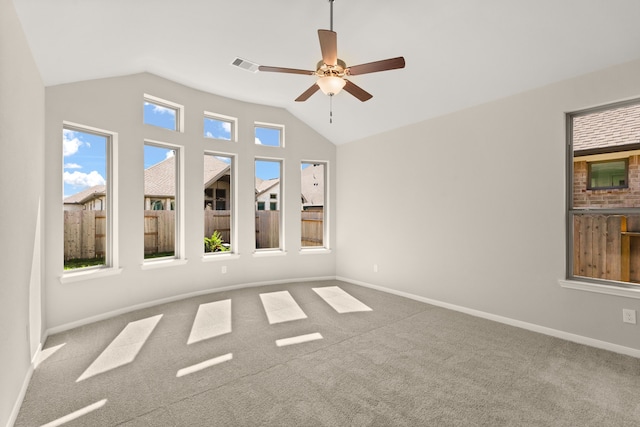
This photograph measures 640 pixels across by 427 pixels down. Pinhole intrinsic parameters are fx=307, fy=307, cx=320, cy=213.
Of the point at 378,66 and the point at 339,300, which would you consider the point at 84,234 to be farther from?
the point at 378,66

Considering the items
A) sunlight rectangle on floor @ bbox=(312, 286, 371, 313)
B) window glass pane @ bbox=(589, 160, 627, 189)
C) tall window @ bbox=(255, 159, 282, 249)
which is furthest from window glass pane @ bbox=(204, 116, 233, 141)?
window glass pane @ bbox=(589, 160, 627, 189)

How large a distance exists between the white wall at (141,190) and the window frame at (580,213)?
3.76 meters

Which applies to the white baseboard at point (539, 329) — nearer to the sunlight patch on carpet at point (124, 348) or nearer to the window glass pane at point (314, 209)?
the window glass pane at point (314, 209)

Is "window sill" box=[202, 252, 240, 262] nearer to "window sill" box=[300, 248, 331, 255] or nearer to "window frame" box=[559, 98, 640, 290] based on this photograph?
"window sill" box=[300, 248, 331, 255]

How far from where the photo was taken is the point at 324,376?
2508 mm

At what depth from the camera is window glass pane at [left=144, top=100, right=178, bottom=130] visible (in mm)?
4391

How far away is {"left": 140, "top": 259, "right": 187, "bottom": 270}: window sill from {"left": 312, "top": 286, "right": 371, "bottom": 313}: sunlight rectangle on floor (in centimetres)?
219

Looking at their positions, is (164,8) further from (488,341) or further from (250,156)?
(488,341)

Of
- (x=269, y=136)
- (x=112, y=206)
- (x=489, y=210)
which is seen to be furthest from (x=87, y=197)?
(x=489, y=210)

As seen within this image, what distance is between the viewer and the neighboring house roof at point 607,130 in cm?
302

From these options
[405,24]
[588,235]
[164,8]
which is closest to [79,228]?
[164,8]

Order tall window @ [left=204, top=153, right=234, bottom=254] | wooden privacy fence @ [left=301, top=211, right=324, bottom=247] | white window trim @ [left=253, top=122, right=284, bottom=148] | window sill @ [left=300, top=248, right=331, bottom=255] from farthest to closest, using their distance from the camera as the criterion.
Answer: wooden privacy fence @ [left=301, top=211, right=324, bottom=247], window sill @ [left=300, top=248, right=331, bottom=255], white window trim @ [left=253, top=122, right=284, bottom=148], tall window @ [left=204, top=153, right=234, bottom=254]

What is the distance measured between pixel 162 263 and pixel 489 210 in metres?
4.53

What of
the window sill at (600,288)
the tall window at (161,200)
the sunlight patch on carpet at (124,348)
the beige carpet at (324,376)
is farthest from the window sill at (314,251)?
the window sill at (600,288)
